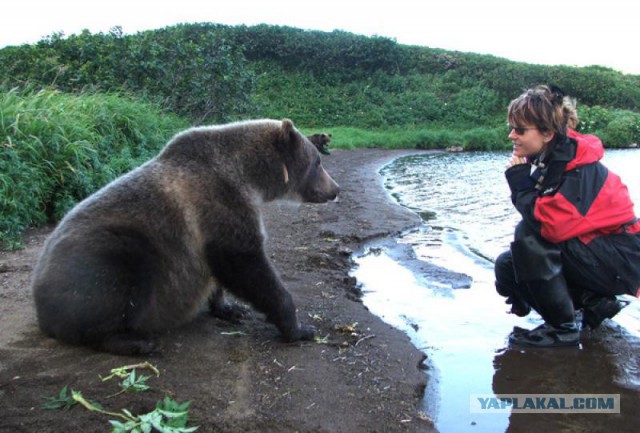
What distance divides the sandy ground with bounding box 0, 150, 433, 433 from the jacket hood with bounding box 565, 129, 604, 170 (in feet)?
5.46

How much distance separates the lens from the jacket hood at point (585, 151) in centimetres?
400

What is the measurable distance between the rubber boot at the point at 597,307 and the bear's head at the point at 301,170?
2071 mm

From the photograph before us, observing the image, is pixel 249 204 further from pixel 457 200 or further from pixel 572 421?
pixel 457 200

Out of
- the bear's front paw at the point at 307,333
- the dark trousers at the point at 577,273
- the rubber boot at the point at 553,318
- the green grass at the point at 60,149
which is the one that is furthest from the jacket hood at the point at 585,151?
the green grass at the point at 60,149

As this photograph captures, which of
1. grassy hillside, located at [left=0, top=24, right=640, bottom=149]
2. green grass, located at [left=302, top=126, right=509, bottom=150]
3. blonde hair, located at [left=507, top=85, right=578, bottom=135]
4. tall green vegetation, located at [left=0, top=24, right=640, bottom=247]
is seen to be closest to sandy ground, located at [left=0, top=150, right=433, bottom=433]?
blonde hair, located at [left=507, top=85, right=578, bottom=135]

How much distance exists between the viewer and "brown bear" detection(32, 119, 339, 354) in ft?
11.1

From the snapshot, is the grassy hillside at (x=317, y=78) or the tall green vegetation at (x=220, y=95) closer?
the tall green vegetation at (x=220, y=95)

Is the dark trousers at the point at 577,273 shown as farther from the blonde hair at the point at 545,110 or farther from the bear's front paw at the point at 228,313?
the bear's front paw at the point at 228,313

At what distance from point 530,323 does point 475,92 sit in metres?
27.4

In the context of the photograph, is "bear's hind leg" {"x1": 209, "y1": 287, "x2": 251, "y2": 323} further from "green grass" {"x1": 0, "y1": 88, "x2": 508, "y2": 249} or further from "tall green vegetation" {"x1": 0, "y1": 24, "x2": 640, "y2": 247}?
"tall green vegetation" {"x1": 0, "y1": 24, "x2": 640, "y2": 247}

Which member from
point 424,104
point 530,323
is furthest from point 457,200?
point 424,104

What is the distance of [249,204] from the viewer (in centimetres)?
394

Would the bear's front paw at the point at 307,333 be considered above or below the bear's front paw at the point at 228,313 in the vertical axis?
above

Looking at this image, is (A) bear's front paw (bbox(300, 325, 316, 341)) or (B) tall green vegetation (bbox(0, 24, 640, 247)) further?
(B) tall green vegetation (bbox(0, 24, 640, 247))
